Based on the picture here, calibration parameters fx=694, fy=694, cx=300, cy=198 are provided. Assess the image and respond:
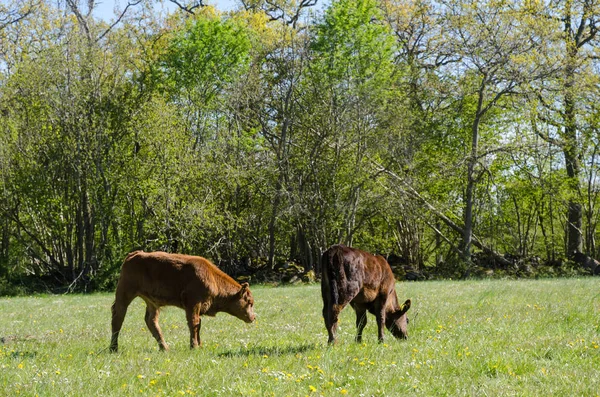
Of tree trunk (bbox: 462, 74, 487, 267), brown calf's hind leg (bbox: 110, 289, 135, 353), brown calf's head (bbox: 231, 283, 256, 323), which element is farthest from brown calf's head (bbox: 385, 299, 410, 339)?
tree trunk (bbox: 462, 74, 487, 267)

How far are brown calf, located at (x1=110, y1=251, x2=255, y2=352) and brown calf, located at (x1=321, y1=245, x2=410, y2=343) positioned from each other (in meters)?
1.95

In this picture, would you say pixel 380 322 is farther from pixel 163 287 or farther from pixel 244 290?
pixel 163 287

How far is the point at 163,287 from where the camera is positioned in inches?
417

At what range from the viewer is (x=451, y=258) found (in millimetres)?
38719

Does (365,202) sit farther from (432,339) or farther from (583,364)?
(583,364)

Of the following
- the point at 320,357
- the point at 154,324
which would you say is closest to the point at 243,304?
the point at 154,324

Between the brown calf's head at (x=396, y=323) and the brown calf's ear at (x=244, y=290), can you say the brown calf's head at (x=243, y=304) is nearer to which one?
the brown calf's ear at (x=244, y=290)

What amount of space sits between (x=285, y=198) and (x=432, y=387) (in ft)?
83.0

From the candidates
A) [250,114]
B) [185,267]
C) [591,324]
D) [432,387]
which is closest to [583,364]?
[432,387]

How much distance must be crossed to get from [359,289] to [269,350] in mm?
1655

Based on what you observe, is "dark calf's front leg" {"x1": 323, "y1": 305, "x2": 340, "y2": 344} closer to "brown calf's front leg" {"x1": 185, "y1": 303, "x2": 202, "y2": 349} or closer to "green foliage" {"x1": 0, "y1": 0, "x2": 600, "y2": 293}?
"brown calf's front leg" {"x1": 185, "y1": 303, "x2": 202, "y2": 349}

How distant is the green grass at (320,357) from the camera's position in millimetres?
7297

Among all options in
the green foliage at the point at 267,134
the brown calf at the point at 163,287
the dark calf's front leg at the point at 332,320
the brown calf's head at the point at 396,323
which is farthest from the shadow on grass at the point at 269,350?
the green foliage at the point at 267,134

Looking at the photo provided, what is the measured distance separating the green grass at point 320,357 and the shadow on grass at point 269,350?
3cm
